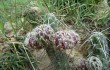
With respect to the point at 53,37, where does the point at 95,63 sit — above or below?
below

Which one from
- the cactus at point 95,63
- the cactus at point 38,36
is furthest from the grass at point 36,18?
the cactus at point 95,63

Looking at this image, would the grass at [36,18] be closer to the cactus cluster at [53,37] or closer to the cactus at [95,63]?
the cactus cluster at [53,37]

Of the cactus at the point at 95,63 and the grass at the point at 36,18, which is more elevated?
the grass at the point at 36,18

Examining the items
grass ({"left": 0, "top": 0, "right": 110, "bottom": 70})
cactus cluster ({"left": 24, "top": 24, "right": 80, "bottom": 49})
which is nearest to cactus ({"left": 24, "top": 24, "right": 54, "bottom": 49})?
cactus cluster ({"left": 24, "top": 24, "right": 80, "bottom": 49})

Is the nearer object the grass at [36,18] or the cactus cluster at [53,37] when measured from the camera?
the cactus cluster at [53,37]

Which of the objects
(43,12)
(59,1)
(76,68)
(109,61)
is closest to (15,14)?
(43,12)

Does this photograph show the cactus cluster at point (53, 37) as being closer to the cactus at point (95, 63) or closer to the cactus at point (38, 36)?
the cactus at point (38, 36)

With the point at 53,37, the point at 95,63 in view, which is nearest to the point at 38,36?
the point at 53,37

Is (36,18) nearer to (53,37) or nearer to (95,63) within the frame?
(53,37)
